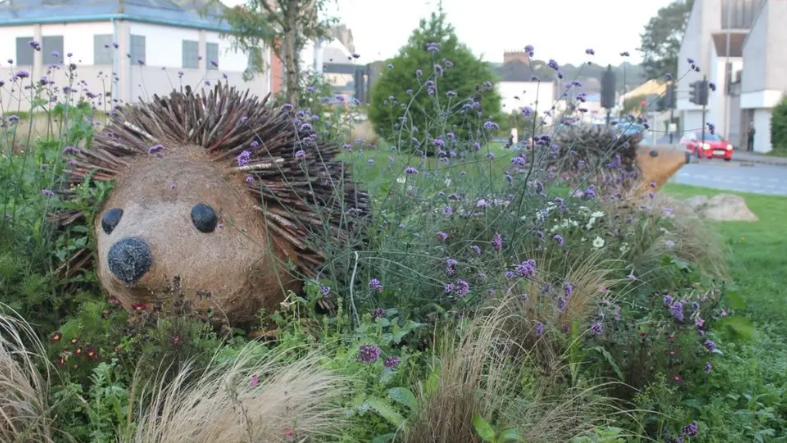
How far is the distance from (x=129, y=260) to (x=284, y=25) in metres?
11.7

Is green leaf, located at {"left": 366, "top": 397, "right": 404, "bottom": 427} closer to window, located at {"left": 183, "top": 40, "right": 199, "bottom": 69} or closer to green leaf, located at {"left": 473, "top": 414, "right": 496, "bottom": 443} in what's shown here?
green leaf, located at {"left": 473, "top": 414, "right": 496, "bottom": 443}

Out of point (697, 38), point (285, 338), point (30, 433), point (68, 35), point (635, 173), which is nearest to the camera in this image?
point (30, 433)

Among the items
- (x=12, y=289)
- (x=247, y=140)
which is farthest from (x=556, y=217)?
(x=12, y=289)

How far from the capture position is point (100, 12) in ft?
109

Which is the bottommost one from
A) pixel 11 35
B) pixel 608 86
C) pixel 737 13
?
pixel 608 86

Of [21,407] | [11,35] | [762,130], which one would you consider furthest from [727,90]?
[21,407]

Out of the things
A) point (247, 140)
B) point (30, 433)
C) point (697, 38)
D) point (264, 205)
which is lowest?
point (30, 433)

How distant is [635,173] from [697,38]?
52348mm

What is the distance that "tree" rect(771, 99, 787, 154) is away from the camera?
38.6 metres

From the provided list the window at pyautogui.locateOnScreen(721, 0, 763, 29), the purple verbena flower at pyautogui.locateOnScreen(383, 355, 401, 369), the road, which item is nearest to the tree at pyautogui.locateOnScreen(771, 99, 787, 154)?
the road

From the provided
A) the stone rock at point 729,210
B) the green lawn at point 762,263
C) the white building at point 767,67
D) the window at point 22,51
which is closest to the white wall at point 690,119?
the white building at point 767,67

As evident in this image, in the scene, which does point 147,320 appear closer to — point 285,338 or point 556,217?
point 285,338

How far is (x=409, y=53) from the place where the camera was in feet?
57.9

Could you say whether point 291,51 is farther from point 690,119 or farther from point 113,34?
point 690,119
